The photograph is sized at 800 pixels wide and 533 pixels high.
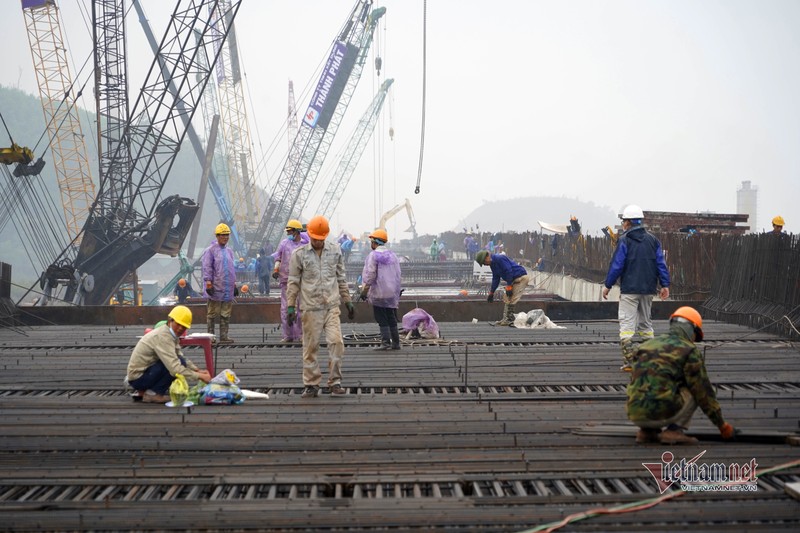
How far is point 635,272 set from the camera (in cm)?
802

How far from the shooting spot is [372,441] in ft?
18.4

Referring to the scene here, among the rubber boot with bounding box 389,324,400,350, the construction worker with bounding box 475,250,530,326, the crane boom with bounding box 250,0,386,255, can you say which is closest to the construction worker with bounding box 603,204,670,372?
the rubber boot with bounding box 389,324,400,350

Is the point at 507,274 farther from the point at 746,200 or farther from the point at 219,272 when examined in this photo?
the point at 746,200

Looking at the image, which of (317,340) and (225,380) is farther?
(317,340)

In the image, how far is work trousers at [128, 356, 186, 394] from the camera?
269 inches

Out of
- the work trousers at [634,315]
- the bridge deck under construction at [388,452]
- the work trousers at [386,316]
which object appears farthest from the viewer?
the work trousers at [386,316]

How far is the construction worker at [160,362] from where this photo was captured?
6.67 m

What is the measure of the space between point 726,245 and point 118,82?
2751 cm

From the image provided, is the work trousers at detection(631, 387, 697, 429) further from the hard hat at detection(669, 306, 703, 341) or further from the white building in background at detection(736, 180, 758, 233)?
the white building in background at detection(736, 180, 758, 233)

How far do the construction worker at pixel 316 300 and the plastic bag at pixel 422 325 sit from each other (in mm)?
3811

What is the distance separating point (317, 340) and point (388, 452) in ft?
6.72

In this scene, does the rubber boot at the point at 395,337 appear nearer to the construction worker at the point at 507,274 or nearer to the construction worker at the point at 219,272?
the construction worker at the point at 507,274

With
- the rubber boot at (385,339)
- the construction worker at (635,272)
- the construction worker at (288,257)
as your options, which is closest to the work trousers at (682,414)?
the construction worker at (635,272)

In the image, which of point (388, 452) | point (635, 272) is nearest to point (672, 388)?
point (388, 452)
